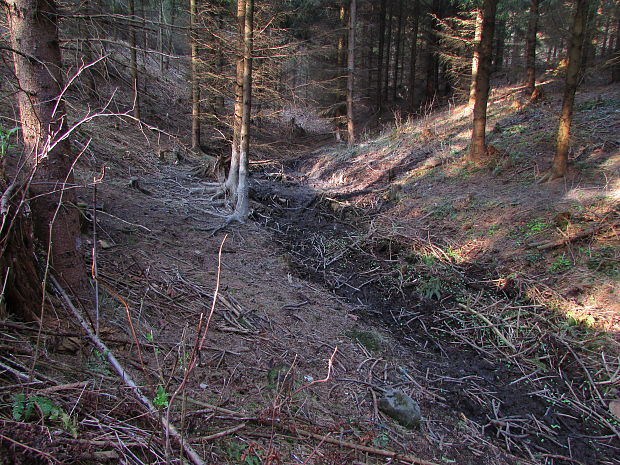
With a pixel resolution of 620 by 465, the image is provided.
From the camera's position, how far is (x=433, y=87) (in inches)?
932

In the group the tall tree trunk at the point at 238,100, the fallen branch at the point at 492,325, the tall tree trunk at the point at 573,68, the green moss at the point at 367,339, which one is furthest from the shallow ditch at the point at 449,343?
the tall tree trunk at the point at 573,68

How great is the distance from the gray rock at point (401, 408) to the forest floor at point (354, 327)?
98 mm

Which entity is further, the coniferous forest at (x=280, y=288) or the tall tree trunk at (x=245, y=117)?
the tall tree trunk at (x=245, y=117)

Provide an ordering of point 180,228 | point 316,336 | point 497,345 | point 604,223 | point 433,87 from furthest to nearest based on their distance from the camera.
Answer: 1. point 433,87
2. point 180,228
3. point 604,223
4. point 497,345
5. point 316,336

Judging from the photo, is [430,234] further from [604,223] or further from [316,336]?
[316,336]

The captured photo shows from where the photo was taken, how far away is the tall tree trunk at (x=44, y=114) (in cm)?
287

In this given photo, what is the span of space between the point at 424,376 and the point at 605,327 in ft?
8.55

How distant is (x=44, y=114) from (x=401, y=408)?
414cm

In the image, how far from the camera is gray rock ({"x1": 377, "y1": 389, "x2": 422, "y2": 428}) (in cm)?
335

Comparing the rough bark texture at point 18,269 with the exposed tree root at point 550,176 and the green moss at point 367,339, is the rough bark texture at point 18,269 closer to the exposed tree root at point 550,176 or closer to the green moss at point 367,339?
the green moss at point 367,339

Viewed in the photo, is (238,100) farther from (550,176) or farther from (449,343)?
(550,176)

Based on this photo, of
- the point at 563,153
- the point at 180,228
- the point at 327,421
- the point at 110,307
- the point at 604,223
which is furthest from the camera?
the point at 563,153

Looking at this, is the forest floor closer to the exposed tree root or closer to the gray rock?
the gray rock

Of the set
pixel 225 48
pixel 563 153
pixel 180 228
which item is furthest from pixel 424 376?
pixel 225 48
